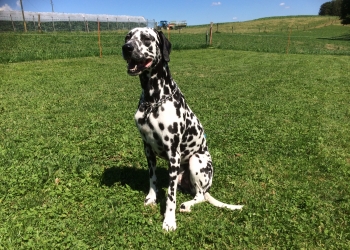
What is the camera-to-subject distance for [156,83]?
3424 millimetres

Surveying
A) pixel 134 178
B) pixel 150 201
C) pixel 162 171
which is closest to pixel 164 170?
pixel 162 171

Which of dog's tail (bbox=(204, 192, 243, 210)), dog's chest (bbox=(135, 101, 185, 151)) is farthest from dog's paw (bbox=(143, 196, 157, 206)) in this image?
dog's chest (bbox=(135, 101, 185, 151))

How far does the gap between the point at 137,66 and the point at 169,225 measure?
1959mm

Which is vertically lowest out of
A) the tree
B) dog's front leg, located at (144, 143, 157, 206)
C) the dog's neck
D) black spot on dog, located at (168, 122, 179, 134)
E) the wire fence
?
dog's front leg, located at (144, 143, 157, 206)

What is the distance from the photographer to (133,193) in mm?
4277

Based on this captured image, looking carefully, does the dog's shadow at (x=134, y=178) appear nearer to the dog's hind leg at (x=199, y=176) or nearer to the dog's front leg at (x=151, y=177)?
the dog's front leg at (x=151, y=177)

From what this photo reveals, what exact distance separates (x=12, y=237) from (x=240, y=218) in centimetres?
276

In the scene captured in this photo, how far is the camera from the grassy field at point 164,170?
11.4 feet

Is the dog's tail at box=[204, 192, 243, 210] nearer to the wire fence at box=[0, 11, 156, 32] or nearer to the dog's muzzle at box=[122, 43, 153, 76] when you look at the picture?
the dog's muzzle at box=[122, 43, 153, 76]

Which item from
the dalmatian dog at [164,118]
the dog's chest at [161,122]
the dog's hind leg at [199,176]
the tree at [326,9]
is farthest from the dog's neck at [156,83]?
the tree at [326,9]

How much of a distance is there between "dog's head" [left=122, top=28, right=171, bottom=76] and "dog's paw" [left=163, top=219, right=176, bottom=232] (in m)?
1.85

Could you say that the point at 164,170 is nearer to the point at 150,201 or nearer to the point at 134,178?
the point at 134,178

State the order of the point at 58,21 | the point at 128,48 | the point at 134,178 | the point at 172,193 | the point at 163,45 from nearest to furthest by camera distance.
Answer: the point at 128,48 → the point at 163,45 → the point at 172,193 → the point at 134,178 → the point at 58,21

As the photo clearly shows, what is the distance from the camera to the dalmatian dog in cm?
322
